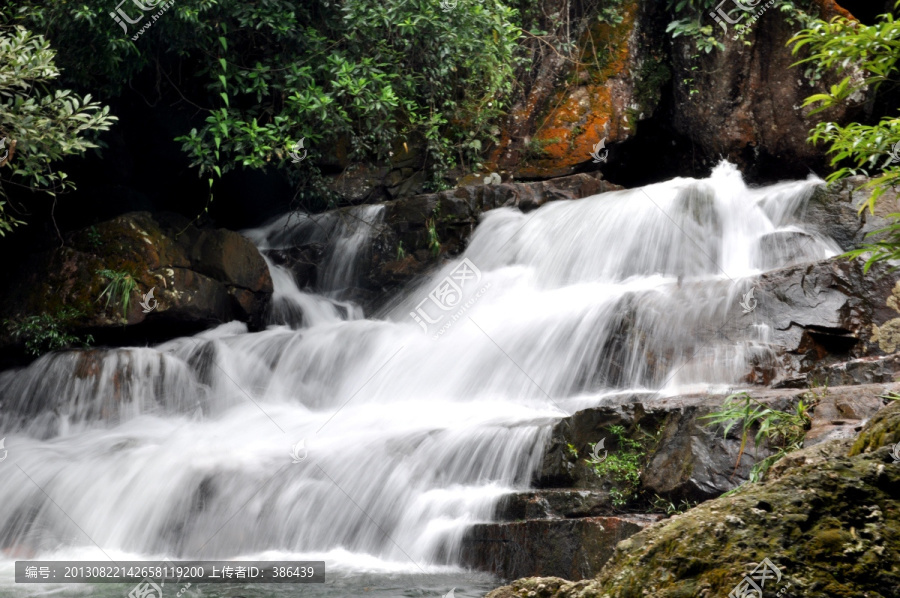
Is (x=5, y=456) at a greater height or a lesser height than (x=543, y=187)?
lesser

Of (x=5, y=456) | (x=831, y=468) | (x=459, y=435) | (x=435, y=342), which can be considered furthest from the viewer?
(x=435, y=342)

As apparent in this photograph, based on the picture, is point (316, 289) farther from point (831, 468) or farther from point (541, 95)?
point (831, 468)

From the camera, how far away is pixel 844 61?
314cm

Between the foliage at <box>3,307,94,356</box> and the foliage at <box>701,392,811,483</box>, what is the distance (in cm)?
675

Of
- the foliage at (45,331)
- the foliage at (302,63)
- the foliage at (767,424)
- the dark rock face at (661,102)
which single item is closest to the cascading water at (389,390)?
the foliage at (45,331)

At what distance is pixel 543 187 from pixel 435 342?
10.3 feet

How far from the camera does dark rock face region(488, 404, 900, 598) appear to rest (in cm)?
182

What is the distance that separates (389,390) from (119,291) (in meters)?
3.20

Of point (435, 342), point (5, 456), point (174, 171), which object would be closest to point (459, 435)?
point (435, 342)

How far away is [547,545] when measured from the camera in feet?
14.8

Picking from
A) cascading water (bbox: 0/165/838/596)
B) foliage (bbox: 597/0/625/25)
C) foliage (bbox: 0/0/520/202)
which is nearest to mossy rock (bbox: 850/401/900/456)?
cascading water (bbox: 0/165/838/596)

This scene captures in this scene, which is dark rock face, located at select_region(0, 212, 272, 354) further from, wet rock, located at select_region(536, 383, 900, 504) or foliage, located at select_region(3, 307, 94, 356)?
wet rock, located at select_region(536, 383, 900, 504)

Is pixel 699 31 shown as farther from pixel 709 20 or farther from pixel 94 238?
pixel 94 238

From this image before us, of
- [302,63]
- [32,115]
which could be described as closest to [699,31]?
[302,63]
